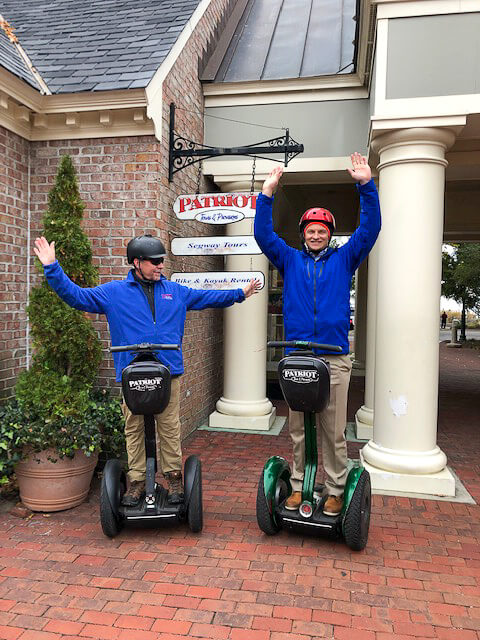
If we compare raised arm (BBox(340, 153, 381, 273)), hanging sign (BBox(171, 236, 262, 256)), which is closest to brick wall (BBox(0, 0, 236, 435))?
hanging sign (BBox(171, 236, 262, 256))

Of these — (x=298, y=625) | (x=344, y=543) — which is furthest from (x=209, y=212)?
(x=298, y=625)

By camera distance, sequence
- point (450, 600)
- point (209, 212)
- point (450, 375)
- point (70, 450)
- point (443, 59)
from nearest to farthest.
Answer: point (450, 600) → point (70, 450) → point (443, 59) → point (209, 212) → point (450, 375)

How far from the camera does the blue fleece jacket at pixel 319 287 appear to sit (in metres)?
3.19

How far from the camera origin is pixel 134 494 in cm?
347

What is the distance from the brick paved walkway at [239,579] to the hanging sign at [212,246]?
228 cm

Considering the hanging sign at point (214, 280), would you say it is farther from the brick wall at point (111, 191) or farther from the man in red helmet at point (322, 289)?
the man in red helmet at point (322, 289)

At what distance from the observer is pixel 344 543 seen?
3.45m

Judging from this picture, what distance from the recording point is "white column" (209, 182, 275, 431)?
6.36 metres

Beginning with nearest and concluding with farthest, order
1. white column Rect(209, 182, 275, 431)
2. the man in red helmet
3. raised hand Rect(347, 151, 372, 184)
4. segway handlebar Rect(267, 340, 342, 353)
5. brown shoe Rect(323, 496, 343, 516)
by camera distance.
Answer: raised hand Rect(347, 151, 372, 184) < segway handlebar Rect(267, 340, 342, 353) < the man in red helmet < brown shoe Rect(323, 496, 343, 516) < white column Rect(209, 182, 275, 431)

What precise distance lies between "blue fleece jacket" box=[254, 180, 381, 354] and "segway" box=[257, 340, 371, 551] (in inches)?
6.3

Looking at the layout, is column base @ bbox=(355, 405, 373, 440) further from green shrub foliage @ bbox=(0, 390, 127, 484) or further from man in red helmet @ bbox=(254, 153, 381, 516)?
green shrub foliage @ bbox=(0, 390, 127, 484)

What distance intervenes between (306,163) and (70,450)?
13.1ft

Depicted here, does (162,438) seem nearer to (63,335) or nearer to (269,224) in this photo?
(63,335)

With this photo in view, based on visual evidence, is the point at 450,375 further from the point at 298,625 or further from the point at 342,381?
the point at 298,625
